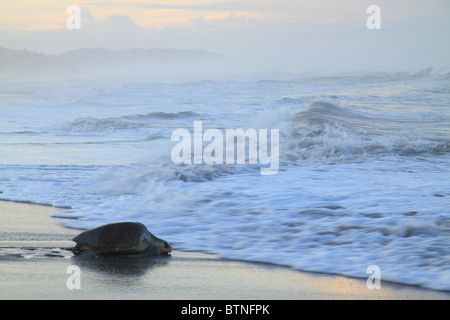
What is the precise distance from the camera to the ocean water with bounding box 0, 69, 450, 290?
4.99m

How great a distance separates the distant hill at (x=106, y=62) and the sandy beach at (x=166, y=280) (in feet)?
213

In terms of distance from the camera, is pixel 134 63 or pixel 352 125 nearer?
pixel 352 125

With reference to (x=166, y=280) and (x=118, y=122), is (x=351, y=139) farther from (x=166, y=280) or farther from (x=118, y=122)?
(x=166, y=280)

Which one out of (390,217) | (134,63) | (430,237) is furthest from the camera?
(134,63)

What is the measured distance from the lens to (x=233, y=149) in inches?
425

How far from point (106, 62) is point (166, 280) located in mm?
76512

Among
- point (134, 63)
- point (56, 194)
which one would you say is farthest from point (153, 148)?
point (134, 63)

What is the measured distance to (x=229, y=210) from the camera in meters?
6.46

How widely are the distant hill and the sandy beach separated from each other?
64904mm

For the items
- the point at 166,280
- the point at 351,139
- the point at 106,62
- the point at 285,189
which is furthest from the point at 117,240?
the point at 106,62

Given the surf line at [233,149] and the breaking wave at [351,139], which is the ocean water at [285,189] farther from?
the surf line at [233,149]

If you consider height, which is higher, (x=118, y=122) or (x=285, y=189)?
(x=118, y=122)
